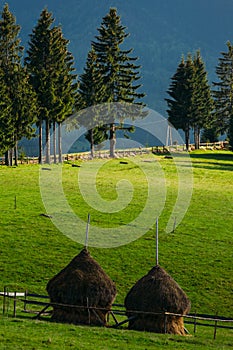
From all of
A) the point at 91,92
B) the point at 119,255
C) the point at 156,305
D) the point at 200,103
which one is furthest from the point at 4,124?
the point at 156,305

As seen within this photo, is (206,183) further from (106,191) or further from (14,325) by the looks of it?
(14,325)

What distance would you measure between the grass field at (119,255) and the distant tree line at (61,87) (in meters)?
12.3

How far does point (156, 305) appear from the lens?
31.1 metres

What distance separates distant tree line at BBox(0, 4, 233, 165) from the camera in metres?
81.7

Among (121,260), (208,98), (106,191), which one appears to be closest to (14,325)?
(121,260)

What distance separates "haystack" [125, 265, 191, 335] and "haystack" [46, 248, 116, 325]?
121cm

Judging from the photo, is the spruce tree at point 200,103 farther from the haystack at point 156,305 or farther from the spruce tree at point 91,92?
the haystack at point 156,305

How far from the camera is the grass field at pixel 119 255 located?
92.3ft

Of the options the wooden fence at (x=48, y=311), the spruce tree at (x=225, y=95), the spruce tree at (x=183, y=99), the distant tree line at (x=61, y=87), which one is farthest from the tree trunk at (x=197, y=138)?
the wooden fence at (x=48, y=311)

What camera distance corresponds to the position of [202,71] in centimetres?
12012

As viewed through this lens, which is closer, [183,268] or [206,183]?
[183,268]

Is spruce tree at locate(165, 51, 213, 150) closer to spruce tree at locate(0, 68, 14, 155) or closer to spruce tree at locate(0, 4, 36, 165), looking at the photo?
spruce tree at locate(0, 4, 36, 165)

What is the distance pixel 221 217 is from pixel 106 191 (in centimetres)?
1309

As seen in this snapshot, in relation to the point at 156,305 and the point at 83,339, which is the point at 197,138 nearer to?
the point at 156,305
